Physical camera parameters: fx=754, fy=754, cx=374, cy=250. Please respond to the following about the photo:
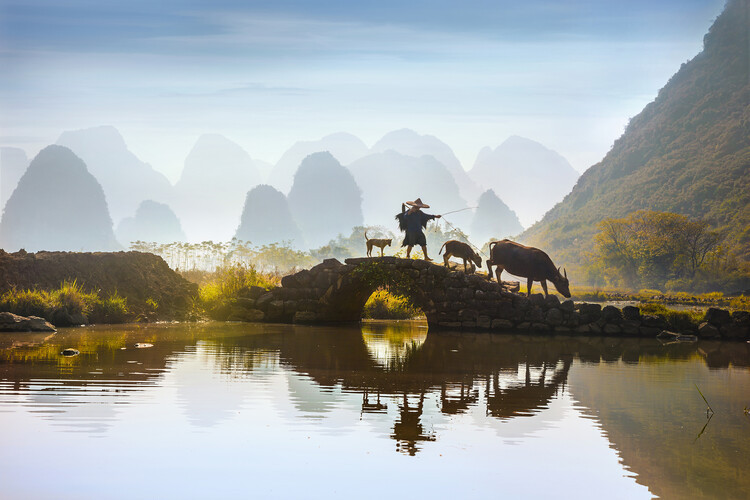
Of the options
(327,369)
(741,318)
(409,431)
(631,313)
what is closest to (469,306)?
(631,313)

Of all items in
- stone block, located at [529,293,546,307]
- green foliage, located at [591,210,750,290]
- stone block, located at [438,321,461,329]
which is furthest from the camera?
green foliage, located at [591,210,750,290]

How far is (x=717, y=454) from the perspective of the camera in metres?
8.23

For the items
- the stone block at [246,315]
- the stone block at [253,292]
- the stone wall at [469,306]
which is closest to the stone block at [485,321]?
the stone wall at [469,306]

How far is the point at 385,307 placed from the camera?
3031 cm

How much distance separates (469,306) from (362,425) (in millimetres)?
14891

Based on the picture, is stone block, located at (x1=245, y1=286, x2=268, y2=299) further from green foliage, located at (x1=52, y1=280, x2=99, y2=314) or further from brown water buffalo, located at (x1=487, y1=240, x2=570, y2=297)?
brown water buffalo, located at (x1=487, y1=240, x2=570, y2=297)

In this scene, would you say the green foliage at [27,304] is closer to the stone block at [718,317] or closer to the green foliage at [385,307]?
the green foliage at [385,307]

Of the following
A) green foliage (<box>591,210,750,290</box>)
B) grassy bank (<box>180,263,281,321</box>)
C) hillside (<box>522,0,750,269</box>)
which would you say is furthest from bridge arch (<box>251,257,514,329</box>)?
hillside (<box>522,0,750,269</box>)

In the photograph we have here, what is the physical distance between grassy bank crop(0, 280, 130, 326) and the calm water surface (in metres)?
5.55

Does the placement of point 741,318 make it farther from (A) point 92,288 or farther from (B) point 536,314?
(A) point 92,288

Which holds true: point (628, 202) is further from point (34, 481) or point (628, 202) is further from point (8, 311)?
point (34, 481)

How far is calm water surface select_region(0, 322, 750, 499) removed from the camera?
6977 mm

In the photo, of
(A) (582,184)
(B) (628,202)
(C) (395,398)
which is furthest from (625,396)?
(A) (582,184)

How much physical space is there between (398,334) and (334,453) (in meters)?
14.6
